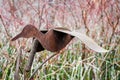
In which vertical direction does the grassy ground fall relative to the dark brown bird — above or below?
below

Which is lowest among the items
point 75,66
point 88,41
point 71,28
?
point 75,66

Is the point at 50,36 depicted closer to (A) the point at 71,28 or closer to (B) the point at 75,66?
(B) the point at 75,66

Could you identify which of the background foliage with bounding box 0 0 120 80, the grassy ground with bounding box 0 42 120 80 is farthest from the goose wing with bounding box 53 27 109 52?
the grassy ground with bounding box 0 42 120 80

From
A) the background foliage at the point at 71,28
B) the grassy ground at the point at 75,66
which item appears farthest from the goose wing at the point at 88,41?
the grassy ground at the point at 75,66

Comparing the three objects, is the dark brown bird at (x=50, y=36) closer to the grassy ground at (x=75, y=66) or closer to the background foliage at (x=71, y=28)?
the background foliage at (x=71, y=28)

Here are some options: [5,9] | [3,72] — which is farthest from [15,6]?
[3,72]

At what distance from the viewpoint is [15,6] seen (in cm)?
247

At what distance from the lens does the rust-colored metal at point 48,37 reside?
54 centimetres

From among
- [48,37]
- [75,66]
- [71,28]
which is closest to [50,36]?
[48,37]

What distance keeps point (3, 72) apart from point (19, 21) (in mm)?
426

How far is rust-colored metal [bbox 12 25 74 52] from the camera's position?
21.4 inches

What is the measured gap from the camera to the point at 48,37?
0.54 metres

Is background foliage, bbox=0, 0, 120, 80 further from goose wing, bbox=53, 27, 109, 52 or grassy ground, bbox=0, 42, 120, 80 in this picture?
goose wing, bbox=53, 27, 109, 52

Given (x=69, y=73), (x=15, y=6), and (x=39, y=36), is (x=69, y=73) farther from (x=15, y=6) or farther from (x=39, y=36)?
(x=39, y=36)
